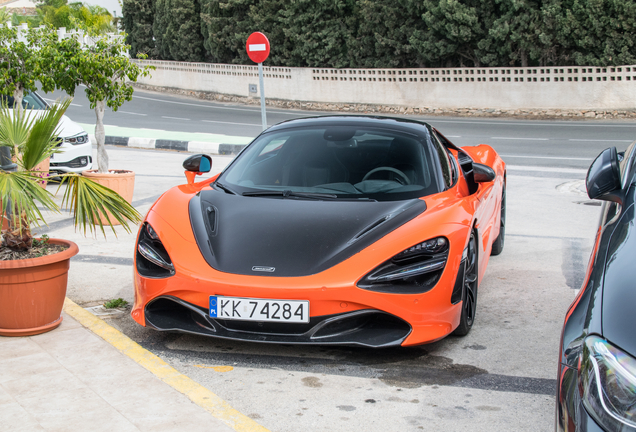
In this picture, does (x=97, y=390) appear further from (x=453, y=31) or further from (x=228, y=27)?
(x=228, y=27)

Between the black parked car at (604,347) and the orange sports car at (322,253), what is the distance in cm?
111

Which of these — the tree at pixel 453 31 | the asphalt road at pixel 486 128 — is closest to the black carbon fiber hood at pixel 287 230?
the asphalt road at pixel 486 128

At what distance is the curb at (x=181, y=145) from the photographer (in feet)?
48.3

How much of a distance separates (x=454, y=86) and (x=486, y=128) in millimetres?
6149

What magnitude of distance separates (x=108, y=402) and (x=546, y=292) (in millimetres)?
3184

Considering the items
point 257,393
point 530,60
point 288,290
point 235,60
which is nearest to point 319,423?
point 257,393

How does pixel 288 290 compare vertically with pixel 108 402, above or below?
above

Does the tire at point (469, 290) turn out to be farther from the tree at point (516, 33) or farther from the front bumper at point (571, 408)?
the tree at point (516, 33)

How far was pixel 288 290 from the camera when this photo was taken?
3488mm

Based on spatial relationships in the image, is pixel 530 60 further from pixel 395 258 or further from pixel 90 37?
pixel 395 258

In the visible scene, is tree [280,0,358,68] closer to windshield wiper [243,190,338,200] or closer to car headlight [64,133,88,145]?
car headlight [64,133,88,145]

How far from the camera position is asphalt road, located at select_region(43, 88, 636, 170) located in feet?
45.4

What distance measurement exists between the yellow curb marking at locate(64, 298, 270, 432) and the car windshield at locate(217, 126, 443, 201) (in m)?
1.17

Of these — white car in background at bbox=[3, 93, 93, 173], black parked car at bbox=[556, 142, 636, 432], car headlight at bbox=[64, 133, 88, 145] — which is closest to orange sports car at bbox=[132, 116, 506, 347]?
black parked car at bbox=[556, 142, 636, 432]
